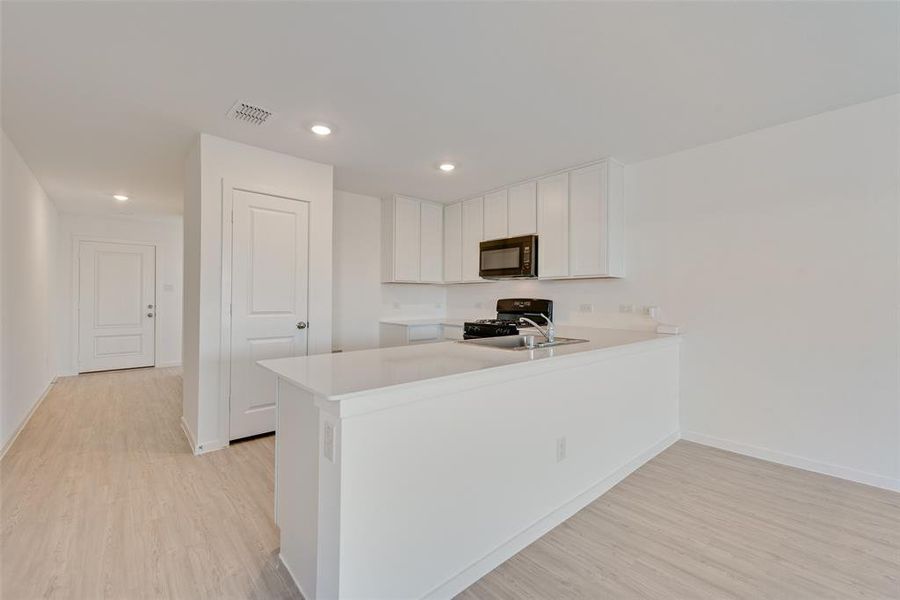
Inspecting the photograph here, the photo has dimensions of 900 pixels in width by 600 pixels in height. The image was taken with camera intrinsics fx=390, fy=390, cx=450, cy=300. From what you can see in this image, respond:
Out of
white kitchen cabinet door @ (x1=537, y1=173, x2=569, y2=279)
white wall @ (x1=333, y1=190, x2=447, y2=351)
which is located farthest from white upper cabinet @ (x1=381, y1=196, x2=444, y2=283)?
white kitchen cabinet door @ (x1=537, y1=173, x2=569, y2=279)

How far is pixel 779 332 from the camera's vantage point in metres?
2.72

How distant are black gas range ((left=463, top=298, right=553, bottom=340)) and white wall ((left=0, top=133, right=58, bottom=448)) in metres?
3.59

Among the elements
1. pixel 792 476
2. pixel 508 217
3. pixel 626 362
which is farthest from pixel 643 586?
pixel 508 217

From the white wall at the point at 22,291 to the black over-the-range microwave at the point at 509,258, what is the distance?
12.9 feet

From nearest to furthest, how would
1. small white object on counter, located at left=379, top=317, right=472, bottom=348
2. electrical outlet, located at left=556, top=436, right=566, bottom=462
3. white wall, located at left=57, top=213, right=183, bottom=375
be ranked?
electrical outlet, located at left=556, top=436, right=566, bottom=462 < small white object on counter, located at left=379, top=317, right=472, bottom=348 < white wall, located at left=57, top=213, right=183, bottom=375

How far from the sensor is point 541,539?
186 cm

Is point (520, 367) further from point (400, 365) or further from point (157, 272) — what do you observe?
point (157, 272)

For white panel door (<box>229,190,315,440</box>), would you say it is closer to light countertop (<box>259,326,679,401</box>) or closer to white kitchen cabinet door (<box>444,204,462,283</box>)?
light countertop (<box>259,326,679,401</box>)

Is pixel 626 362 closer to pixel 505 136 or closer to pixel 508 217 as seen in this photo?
pixel 505 136

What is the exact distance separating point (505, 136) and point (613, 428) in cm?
214

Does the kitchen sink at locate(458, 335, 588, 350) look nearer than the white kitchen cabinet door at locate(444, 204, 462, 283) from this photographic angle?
Yes

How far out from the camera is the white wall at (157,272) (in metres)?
5.55

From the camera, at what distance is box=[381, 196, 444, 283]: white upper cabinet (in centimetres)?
459

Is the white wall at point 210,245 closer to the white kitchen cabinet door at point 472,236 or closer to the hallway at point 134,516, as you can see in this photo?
the hallway at point 134,516
